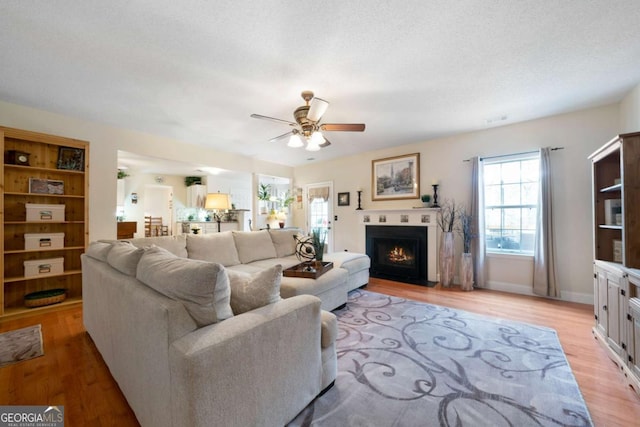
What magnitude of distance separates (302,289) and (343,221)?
11.2 feet

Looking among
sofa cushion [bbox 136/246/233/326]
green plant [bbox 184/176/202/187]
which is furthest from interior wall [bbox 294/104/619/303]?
green plant [bbox 184/176/202/187]

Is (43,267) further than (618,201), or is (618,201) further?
(43,267)

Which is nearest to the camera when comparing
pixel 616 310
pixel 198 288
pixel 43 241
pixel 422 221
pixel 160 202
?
pixel 198 288

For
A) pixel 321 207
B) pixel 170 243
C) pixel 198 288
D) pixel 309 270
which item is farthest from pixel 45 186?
pixel 321 207

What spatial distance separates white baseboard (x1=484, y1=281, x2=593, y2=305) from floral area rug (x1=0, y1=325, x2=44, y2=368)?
555cm

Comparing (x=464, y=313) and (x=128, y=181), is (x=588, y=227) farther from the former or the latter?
(x=128, y=181)

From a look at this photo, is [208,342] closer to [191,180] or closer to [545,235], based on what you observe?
[545,235]

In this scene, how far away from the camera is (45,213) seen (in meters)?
3.30

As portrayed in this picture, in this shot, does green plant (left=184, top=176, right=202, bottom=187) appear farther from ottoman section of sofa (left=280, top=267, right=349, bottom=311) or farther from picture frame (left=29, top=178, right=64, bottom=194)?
ottoman section of sofa (left=280, top=267, right=349, bottom=311)

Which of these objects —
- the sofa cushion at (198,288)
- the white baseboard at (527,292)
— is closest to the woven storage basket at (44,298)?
the sofa cushion at (198,288)

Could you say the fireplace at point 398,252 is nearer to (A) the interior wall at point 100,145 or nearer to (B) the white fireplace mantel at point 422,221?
(B) the white fireplace mantel at point 422,221

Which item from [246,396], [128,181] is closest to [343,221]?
[246,396]

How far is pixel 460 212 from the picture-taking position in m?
4.33

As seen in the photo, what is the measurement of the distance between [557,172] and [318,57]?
3719mm
